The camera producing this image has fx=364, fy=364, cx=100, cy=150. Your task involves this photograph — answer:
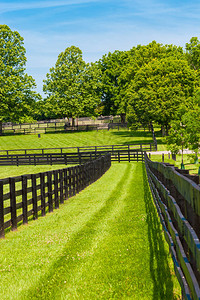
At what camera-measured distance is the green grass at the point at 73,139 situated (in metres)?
66.3

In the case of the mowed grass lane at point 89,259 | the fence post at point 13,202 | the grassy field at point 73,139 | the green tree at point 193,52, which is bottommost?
the mowed grass lane at point 89,259

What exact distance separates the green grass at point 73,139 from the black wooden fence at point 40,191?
138 feet

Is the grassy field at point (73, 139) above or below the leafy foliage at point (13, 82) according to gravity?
below

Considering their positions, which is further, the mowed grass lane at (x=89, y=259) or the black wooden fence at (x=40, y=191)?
the black wooden fence at (x=40, y=191)

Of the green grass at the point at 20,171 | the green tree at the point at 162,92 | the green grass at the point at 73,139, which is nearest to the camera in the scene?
the green grass at the point at 20,171

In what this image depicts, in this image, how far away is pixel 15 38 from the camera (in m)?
74.8

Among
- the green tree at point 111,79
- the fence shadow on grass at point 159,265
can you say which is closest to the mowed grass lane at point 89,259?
the fence shadow on grass at point 159,265

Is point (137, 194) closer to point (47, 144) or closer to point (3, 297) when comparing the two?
point (3, 297)

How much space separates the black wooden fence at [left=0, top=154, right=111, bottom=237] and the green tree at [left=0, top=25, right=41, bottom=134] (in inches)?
2034

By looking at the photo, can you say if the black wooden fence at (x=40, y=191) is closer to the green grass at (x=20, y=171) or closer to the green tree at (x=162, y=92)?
the green grass at (x=20, y=171)

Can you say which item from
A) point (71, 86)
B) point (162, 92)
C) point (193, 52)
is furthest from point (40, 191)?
point (193, 52)

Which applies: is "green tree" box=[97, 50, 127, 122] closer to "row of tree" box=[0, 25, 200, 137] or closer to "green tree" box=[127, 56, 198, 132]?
"row of tree" box=[0, 25, 200, 137]

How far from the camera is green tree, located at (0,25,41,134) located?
7231 centimetres

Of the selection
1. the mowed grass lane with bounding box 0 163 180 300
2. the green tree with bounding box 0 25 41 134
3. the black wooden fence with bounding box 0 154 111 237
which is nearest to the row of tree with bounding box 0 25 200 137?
the green tree with bounding box 0 25 41 134
